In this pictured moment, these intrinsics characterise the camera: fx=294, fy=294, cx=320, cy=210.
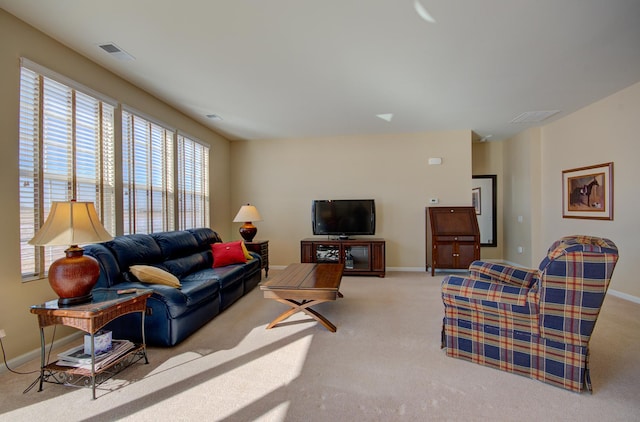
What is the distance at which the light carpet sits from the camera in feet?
5.68

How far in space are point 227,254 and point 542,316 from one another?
3.54 m

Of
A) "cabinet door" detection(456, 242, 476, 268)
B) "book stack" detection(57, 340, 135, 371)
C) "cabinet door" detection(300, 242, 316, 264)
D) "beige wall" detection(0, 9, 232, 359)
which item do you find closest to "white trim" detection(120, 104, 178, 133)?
"beige wall" detection(0, 9, 232, 359)

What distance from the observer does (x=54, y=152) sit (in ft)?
8.52

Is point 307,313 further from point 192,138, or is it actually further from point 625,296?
point 625,296

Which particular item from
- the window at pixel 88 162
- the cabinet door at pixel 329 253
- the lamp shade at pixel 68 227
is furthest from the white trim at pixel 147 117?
the cabinet door at pixel 329 253

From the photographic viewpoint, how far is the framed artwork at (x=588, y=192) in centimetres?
401

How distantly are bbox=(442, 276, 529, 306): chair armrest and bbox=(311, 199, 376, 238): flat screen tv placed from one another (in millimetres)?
3228

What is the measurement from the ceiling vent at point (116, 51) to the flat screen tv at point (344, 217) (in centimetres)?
358

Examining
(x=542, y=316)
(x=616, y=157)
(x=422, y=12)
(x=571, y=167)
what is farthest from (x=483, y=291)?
(x=571, y=167)

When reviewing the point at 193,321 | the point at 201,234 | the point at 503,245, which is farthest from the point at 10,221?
the point at 503,245

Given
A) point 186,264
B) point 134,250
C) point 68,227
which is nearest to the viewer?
point 68,227

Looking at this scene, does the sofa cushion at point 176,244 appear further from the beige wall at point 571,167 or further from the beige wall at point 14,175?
the beige wall at point 571,167

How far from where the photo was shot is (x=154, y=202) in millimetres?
3916

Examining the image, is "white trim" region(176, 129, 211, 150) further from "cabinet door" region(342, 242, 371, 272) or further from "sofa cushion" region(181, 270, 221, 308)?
"cabinet door" region(342, 242, 371, 272)
